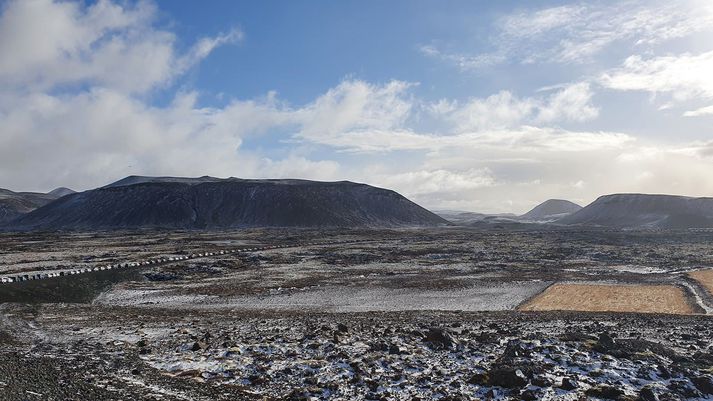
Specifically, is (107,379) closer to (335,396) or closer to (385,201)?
(335,396)

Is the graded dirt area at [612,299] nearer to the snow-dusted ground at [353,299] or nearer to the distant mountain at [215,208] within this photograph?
the snow-dusted ground at [353,299]

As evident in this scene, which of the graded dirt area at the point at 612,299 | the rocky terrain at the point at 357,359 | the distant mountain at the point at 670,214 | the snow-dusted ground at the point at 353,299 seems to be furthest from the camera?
the distant mountain at the point at 670,214

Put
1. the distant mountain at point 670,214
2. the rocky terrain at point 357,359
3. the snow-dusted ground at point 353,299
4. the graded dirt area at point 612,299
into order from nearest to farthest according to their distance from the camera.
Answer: the rocky terrain at point 357,359 → the graded dirt area at point 612,299 → the snow-dusted ground at point 353,299 → the distant mountain at point 670,214

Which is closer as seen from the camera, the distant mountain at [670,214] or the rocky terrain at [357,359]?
the rocky terrain at [357,359]

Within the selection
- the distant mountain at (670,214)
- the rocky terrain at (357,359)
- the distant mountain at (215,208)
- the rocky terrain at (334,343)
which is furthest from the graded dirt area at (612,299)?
the distant mountain at (670,214)

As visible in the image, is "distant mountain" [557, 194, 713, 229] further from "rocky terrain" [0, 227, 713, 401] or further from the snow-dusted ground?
the snow-dusted ground

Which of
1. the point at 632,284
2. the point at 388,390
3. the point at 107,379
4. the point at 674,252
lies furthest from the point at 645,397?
the point at 674,252

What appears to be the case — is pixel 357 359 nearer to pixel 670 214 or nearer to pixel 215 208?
pixel 215 208
